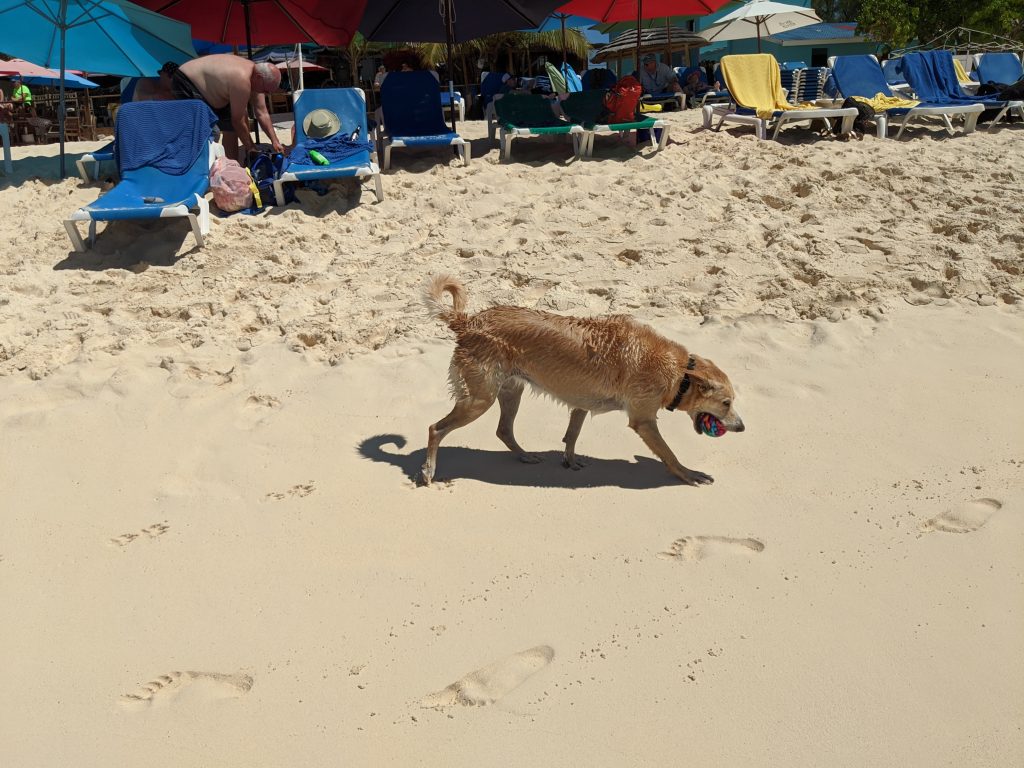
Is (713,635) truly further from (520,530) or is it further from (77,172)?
(77,172)

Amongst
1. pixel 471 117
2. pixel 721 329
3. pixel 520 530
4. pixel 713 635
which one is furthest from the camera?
pixel 471 117

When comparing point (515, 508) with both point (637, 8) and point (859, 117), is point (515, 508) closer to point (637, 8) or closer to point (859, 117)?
Answer: point (859, 117)

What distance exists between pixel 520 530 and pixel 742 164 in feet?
20.7

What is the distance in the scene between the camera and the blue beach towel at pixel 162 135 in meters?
8.30

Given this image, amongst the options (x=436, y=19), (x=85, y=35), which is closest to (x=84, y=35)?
(x=85, y=35)

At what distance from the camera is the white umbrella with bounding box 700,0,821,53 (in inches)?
677

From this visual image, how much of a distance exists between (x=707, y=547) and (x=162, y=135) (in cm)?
716

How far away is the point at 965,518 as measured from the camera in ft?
12.2

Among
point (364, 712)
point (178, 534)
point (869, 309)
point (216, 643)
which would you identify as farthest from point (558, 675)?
point (869, 309)

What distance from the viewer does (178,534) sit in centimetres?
386

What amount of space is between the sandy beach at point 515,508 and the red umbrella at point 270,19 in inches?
186

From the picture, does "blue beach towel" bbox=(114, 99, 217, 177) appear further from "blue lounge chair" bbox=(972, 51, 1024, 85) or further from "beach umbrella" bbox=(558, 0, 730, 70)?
"blue lounge chair" bbox=(972, 51, 1024, 85)

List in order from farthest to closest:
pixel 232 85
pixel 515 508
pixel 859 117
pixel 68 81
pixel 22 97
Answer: pixel 68 81 < pixel 22 97 < pixel 859 117 < pixel 232 85 < pixel 515 508

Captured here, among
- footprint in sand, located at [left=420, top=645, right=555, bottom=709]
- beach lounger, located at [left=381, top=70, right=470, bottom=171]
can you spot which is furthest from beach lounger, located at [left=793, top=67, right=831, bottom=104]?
footprint in sand, located at [left=420, top=645, right=555, bottom=709]
